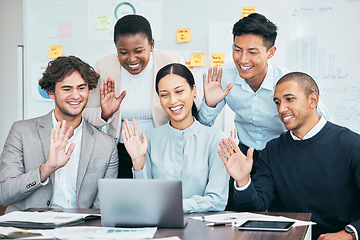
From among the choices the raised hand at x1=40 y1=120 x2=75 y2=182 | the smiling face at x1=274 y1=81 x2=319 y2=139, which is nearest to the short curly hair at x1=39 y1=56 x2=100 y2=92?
the raised hand at x1=40 y1=120 x2=75 y2=182

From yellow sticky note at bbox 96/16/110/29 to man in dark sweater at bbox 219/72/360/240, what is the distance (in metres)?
2.16

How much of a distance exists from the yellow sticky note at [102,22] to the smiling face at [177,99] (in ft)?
5.87

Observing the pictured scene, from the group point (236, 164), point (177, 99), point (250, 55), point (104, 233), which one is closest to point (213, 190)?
point (236, 164)

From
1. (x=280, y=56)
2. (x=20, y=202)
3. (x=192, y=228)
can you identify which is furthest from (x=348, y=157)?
(x=280, y=56)

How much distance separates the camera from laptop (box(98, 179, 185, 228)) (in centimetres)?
162

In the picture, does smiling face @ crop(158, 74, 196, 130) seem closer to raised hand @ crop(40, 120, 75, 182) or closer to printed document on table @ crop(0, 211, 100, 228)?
raised hand @ crop(40, 120, 75, 182)

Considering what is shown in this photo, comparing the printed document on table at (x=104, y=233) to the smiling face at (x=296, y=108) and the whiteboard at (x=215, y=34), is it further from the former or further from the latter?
the whiteboard at (x=215, y=34)

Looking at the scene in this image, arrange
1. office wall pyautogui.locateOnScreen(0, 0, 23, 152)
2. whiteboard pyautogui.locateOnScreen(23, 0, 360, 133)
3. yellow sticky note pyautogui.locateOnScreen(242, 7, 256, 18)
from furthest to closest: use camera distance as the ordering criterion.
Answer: office wall pyautogui.locateOnScreen(0, 0, 23, 152), yellow sticky note pyautogui.locateOnScreen(242, 7, 256, 18), whiteboard pyautogui.locateOnScreen(23, 0, 360, 133)

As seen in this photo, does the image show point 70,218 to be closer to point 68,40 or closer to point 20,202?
point 20,202

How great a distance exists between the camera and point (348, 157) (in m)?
2.10

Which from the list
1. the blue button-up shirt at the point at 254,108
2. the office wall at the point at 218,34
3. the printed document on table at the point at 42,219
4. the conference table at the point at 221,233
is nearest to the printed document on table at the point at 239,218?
the conference table at the point at 221,233

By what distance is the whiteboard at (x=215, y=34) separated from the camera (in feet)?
12.2

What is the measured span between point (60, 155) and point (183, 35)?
203 centimetres

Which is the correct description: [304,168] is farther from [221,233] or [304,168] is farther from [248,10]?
[248,10]
